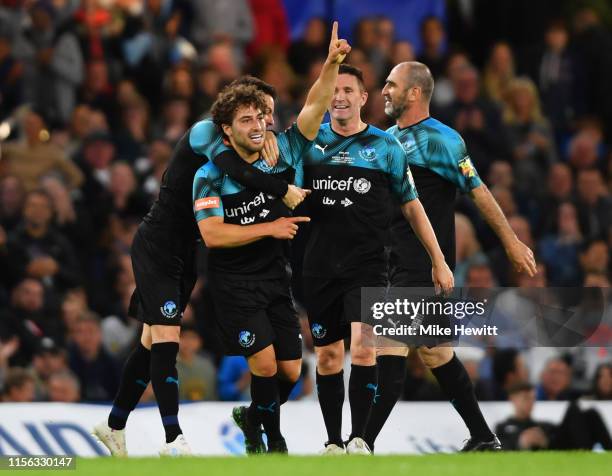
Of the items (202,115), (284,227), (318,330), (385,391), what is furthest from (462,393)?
(202,115)

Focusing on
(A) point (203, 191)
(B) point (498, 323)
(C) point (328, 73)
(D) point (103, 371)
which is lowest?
(D) point (103, 371)

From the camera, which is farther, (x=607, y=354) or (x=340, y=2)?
(x=340, y=2)

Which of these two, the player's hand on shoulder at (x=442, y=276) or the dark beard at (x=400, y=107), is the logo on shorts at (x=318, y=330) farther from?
the dark beard at (x=400, y=107)

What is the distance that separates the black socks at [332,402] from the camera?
1128 centimetres

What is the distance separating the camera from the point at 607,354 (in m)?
15.2

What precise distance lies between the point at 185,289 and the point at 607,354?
207 inches

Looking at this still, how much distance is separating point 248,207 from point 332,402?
58.9 inches

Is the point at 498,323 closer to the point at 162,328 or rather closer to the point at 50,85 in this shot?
the point at 162,328

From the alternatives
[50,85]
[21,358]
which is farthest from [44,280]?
[50,85]

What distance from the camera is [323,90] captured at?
10.6 m

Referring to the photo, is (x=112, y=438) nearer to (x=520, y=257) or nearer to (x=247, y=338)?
(x=247, y=338)

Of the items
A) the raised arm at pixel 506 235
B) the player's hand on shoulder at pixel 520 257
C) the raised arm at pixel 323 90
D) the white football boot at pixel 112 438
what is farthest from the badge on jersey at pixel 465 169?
the white football boot at pixel 112 438

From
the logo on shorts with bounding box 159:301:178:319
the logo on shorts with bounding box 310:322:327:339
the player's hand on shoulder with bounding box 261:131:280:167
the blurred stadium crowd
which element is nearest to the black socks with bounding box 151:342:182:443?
the logo on shorts with bounding box 159:301:178:319

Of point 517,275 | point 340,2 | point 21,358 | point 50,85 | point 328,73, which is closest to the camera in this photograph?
point 328,73
